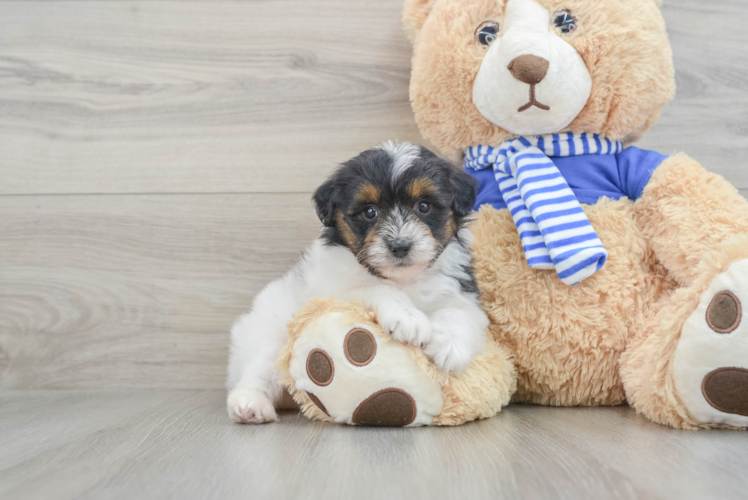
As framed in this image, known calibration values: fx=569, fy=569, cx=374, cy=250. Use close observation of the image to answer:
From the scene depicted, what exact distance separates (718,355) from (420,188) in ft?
2.62

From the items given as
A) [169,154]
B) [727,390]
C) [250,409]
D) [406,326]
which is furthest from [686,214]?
[169,154]

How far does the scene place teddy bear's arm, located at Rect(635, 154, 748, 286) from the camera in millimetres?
1530

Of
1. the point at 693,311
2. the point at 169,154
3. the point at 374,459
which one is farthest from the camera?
the point at 169,154

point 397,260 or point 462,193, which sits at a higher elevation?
point 462,193

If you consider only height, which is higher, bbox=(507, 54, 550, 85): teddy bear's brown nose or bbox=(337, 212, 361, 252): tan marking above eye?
bbox=(507, 54, 550, 85): teddy bear's brown nose

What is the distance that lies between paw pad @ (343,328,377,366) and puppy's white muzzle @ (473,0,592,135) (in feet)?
2.61

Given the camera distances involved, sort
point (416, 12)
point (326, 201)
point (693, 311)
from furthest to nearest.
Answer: point (416, 12), point (326, 201), point (693, 311)

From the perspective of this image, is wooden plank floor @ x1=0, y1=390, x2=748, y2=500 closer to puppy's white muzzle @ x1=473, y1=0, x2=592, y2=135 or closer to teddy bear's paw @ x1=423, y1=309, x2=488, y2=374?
teddy bear's paw @ x1=423, y1=309, x2=488, y2=374

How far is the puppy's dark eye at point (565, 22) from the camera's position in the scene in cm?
168

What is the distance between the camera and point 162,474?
1092mm

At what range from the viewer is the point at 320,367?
1.39 meters

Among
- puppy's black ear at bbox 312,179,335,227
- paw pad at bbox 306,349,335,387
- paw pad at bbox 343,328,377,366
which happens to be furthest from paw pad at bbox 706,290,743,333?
puppy's black ear at bbox 312,179,335,227

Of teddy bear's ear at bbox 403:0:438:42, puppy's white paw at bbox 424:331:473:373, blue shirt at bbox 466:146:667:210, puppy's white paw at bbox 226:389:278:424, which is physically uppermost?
teddy bear's ear at bbox 403:0:438:42

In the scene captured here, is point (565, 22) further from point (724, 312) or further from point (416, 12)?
point (724, 312)
